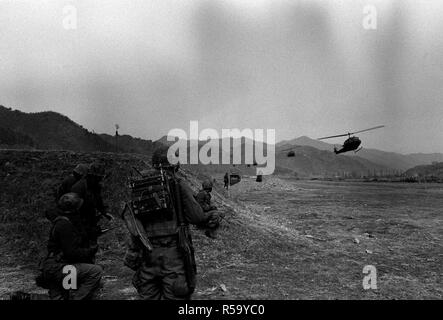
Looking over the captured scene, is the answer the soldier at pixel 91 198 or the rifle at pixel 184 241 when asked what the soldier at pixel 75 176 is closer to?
the soldier at pixel 91 198

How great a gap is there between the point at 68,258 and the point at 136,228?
46.7 inches

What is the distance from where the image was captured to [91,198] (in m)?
5.43

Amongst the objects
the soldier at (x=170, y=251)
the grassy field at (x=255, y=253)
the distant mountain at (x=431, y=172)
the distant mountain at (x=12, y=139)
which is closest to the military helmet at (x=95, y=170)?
the grassy field at (x=255, y=253)

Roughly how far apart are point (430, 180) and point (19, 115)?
64212mm

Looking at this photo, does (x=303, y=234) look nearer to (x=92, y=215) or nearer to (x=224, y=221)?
(x=224, y=221)

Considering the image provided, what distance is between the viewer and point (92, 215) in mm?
5402

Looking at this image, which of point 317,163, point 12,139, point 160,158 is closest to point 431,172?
point 12,139

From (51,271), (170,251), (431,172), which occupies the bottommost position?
(51,271)

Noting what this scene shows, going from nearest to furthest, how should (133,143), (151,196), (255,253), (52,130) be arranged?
(151,196)
(255,253)
(52,130)
(133,143)

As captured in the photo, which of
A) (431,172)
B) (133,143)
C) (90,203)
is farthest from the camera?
(431,172)

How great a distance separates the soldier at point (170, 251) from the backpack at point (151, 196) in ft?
0.19

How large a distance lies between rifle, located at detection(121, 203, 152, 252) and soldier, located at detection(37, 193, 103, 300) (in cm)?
86

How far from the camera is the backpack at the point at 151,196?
11.6ft

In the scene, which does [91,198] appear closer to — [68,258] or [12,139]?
[68,258]
